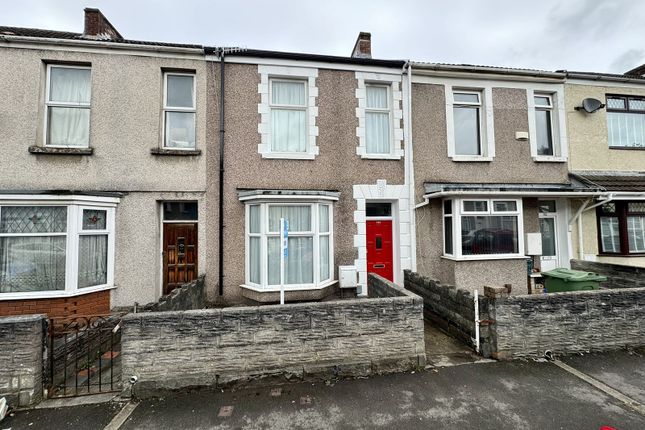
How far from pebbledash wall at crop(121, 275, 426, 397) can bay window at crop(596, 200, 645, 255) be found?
25.2ft

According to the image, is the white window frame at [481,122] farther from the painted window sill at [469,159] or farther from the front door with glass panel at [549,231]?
the front door with glass panel at [549,231]

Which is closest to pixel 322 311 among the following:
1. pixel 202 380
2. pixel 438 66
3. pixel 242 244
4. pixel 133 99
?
pixel 202 380

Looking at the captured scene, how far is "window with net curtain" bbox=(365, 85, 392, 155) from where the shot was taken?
765cm

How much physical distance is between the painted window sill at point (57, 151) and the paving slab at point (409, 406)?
5529 millimetres

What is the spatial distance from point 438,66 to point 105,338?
9.42 metres

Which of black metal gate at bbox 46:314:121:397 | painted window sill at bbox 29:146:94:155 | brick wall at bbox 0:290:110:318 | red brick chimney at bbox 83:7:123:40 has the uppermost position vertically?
red brick chimney at bbox 83:7:123:40

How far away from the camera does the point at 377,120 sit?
25.3 feet

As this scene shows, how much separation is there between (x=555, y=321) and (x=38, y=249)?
9442mm

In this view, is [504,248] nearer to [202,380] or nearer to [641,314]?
[641,314]

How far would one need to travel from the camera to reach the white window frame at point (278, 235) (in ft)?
20.6

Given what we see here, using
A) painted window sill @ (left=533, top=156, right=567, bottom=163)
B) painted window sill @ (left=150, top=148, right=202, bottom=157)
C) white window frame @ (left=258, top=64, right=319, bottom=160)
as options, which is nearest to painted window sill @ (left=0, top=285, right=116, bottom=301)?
painted window sill @ (left=150, top=148, right=202, bottom=157)

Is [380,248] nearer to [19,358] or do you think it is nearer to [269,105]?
[269,105]

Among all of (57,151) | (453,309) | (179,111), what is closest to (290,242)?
(453,309)

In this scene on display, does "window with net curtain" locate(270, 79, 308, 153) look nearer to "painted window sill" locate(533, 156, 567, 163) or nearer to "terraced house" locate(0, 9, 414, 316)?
"terraced house" locate(0, 9, 414, 316)
